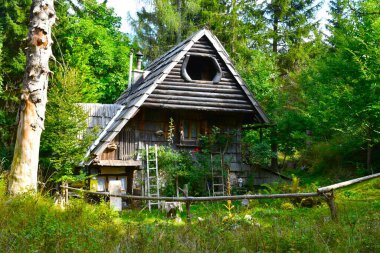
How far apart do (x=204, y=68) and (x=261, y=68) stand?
750cm

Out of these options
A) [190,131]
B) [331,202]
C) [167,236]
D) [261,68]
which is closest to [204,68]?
[190,131]

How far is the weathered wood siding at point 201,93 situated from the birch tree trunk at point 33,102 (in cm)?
702

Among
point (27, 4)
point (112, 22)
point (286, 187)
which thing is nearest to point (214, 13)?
point (112, 22)

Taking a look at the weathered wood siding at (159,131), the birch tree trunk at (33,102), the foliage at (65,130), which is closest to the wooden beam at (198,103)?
the weathered wood siding at (159,131)

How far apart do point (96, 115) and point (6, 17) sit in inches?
409

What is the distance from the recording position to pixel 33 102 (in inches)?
340

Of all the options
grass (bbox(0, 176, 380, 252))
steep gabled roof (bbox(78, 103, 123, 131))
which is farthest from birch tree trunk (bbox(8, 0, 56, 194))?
steep gabled roof (bbox(78, 103, 123, 131))

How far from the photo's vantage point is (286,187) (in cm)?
1459

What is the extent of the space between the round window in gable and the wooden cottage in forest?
0.05 meters

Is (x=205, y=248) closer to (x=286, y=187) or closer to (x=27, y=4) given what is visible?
(x=286, y=187)

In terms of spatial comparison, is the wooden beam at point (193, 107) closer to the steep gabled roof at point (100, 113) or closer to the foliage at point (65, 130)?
the foliage at point (65, 130)

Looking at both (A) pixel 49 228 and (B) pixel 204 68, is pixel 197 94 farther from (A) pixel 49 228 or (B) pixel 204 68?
(A) pixel 49 228

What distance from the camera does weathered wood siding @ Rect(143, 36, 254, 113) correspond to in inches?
637

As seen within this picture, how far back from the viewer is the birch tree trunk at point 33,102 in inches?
333
